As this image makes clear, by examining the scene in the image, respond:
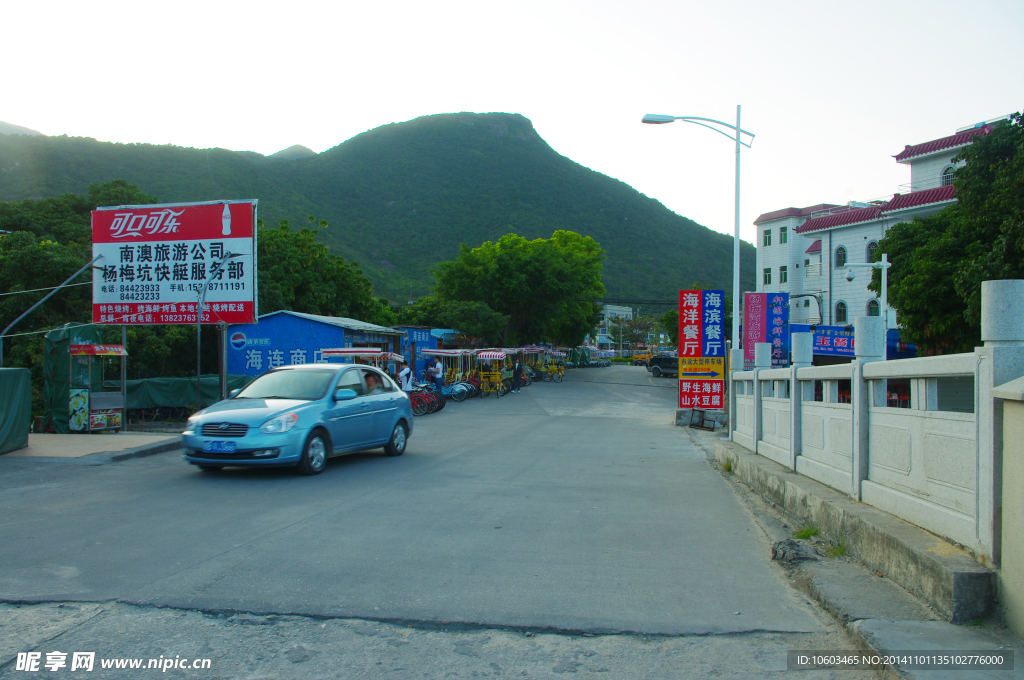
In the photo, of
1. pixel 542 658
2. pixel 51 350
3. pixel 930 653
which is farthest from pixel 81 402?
pixel 930 653

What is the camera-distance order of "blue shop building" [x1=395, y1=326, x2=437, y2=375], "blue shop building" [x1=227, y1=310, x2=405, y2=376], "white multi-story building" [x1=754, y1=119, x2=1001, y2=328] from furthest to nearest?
"white multi-story building" [x1=754, y1=119, x2=1001, y2=328], "blue shop building" [x1=395, y1=326, x2=437, y2=375], "blue shop building" [x1=227, y1=310, x2=405, y2=376]

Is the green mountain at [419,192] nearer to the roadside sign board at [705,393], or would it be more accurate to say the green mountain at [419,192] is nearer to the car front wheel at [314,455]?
the roadside sign board at [705,393]

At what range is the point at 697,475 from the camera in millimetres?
10969

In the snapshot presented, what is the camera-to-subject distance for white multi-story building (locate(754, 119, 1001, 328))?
39375 mm

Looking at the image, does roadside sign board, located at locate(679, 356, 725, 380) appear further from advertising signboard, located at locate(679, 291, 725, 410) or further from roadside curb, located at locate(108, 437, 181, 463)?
roadside curb, located at locate(108, 437, 181, 463)

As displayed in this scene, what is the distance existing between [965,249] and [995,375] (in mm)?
18381

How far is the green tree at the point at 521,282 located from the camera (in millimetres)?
53625

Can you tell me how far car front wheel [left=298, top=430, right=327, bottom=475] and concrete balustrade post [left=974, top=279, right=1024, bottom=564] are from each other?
7.92m

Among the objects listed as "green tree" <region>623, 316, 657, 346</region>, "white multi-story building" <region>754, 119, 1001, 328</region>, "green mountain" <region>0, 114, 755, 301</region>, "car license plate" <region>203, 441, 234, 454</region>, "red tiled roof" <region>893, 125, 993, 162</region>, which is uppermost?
"green mountain" <region>0, 114, 755, 301</region>

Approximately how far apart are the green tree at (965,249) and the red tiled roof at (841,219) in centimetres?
2373

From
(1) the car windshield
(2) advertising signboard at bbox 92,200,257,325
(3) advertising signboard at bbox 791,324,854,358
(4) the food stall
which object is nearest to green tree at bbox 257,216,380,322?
(2) advertising signboard at bbox 92,200,257,325

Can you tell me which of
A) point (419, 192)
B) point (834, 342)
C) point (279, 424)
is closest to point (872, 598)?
point (279, 424)

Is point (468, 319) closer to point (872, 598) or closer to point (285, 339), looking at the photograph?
point (285, 339)

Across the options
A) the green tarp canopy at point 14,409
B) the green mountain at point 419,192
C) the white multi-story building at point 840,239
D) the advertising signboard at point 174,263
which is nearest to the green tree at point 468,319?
the white multi-story building at point 840,239
